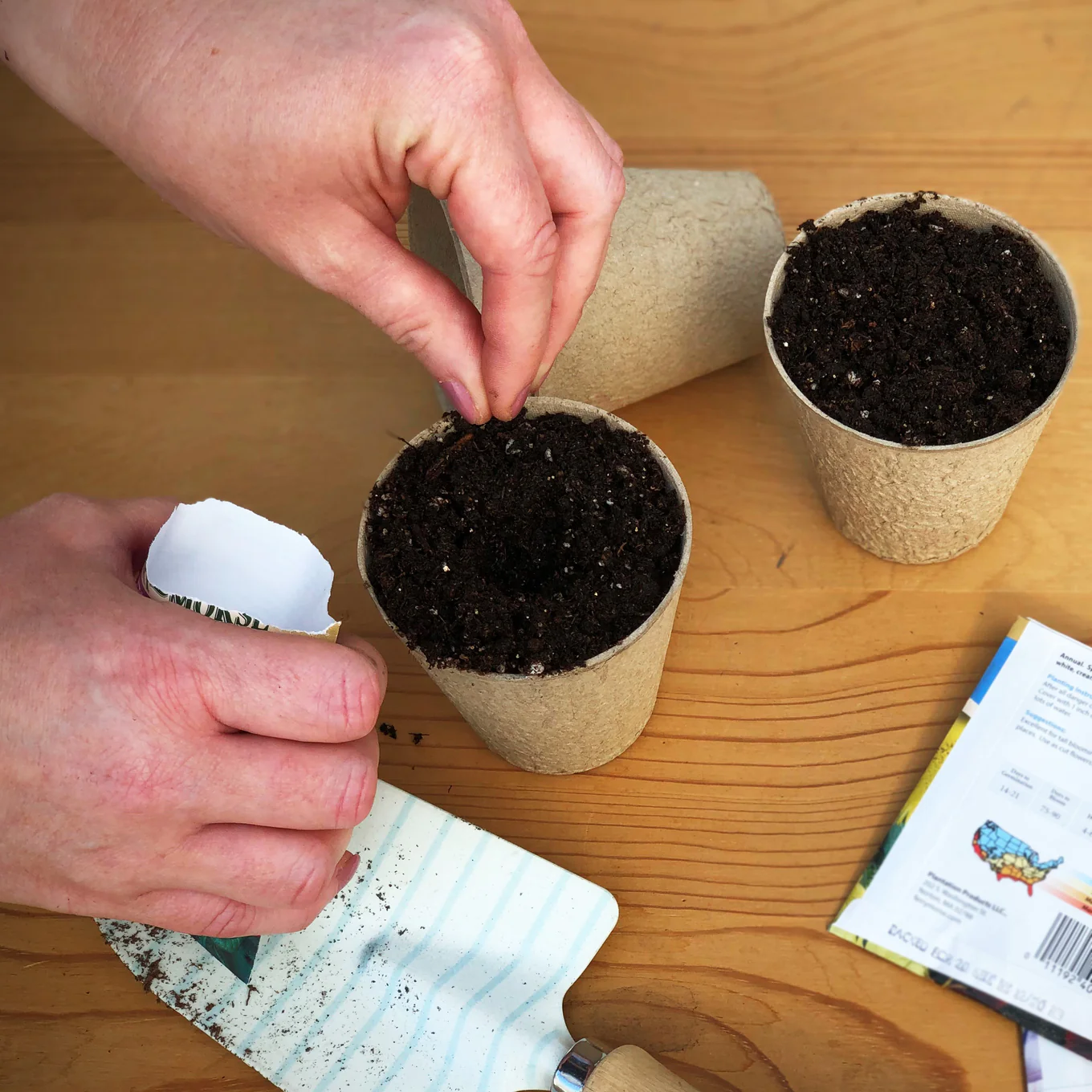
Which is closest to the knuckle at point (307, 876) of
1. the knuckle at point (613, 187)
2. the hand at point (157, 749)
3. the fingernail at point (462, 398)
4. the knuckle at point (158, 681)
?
the hand at point (157, 749)

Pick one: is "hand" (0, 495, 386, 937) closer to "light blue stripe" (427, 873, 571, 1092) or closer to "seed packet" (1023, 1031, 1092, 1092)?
"light blue stripe" (427, 873, 571, 1092)

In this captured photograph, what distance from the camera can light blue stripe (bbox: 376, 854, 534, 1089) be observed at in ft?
2.16

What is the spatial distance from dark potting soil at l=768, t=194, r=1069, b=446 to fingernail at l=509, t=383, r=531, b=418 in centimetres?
21

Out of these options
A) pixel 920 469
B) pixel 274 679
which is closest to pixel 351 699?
pixel 274 679

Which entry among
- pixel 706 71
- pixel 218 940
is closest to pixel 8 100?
pixel 706 71

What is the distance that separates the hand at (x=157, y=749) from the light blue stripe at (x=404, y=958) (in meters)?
0.15

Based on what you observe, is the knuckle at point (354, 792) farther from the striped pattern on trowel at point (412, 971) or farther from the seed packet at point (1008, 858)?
the seed packet at point (1008, 858)

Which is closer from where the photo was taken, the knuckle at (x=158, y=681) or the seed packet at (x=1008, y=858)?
the knuckle at (x=158, y=681)

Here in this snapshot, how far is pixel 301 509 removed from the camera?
0.91 meters

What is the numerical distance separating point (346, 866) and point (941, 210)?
0.64 metres

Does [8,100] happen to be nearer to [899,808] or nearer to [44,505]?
[44,505]

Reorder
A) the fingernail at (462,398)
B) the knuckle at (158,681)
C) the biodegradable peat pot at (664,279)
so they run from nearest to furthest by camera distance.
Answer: the knuckle at (158,681), the fingernail at (462,398), the biodegradable peat pot at (664,279)

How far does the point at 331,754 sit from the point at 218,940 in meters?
0.22

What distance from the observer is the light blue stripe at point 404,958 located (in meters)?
0.66
